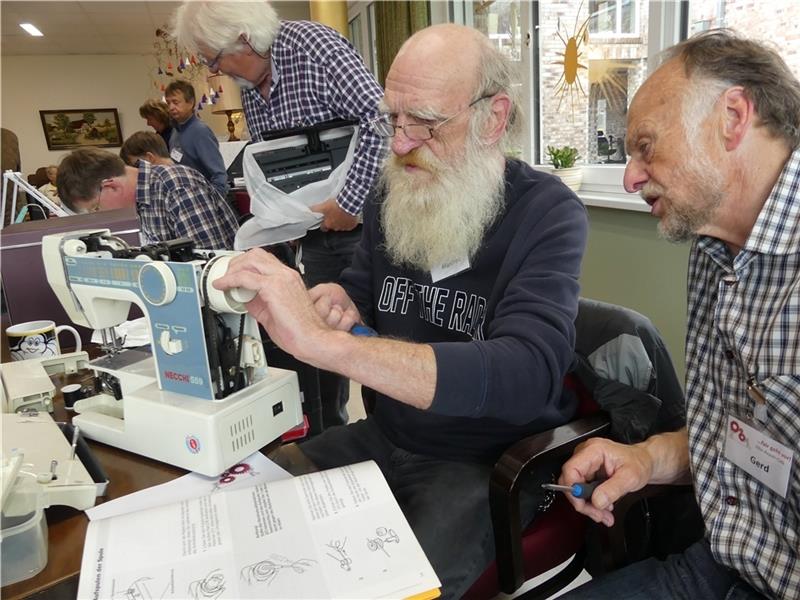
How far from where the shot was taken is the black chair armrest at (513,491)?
1.03m

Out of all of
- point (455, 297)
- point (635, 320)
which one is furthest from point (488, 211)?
point (635, 320)

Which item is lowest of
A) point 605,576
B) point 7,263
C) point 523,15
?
point 605,576

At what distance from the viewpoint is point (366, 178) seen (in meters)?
1.91

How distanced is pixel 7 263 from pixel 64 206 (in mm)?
943

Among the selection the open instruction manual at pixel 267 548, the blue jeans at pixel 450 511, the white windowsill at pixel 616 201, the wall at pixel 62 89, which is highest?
the wall at pixel 62 89

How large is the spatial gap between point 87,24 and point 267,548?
8.42m

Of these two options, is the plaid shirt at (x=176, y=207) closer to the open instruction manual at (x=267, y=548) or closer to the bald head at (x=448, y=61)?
the bald head at (x=448, y=61)

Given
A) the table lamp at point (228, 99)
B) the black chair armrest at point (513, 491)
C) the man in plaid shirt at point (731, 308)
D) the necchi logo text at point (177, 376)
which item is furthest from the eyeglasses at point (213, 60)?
the table lamp at point (228, 99)

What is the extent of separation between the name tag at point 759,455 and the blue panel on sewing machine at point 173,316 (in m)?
0.82

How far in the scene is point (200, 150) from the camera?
3850 mm

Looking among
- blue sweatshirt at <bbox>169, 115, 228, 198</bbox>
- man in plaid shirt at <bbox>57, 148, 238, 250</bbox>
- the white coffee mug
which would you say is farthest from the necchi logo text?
blue sweatshirt at <bbox>169, 115, 228, 198</bbox>

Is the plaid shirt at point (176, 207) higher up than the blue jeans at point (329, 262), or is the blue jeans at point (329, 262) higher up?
the plaid shirt at point (176, 207)

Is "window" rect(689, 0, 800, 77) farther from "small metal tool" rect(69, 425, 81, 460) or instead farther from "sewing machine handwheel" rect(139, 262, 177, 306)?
"small metal tool" rect(69, 425, 81, 460)

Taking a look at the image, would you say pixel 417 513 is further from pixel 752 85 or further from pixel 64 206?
pixel 64 206
